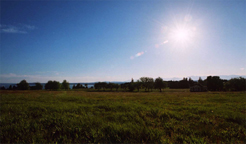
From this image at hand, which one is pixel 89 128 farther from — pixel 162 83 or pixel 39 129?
pixel 162 83

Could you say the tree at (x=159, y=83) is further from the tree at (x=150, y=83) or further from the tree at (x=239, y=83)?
the tree at (x=239, y=83)

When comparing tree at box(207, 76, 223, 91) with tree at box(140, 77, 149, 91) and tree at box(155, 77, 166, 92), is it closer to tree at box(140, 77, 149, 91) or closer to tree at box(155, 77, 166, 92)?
tree at box(155, 77, 166, 92)

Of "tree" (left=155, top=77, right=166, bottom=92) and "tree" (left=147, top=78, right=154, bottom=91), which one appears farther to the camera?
"tree" (left=147, top=78, right=154, bottom=91)

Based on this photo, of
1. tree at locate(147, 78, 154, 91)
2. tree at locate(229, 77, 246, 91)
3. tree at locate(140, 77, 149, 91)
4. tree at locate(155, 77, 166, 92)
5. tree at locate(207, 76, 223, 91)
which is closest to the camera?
tree at locate(229, 77, 246, 91)

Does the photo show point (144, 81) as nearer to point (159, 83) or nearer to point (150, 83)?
point (150, 83)

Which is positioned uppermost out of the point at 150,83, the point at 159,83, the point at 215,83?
the point at 159,83

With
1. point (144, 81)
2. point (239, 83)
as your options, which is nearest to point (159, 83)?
point (144, 81)

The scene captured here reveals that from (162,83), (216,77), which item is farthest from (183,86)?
(162,83)

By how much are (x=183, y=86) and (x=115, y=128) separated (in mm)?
139025

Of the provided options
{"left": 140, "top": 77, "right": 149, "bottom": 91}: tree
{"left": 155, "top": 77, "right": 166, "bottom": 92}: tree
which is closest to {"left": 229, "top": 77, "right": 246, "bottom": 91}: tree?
{"left": 155, "top": 77, "right": 166, "bottom": 92}: tree

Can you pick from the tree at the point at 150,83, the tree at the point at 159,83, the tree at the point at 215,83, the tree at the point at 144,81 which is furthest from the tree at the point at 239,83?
the tree at the point at 144,81

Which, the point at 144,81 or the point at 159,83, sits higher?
the point at 144,81

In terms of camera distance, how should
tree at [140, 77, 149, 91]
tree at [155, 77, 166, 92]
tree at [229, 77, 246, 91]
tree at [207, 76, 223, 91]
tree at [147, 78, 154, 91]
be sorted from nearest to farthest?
tree at [229, 77, 246, 91]
tree at [207, 76, 223, 91]
tree at [155, 77, 166, 92]
tree at [147, 78, 154, 91]
tree at [140, 77, 149, 91]

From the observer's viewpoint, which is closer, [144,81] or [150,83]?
[150,83]
